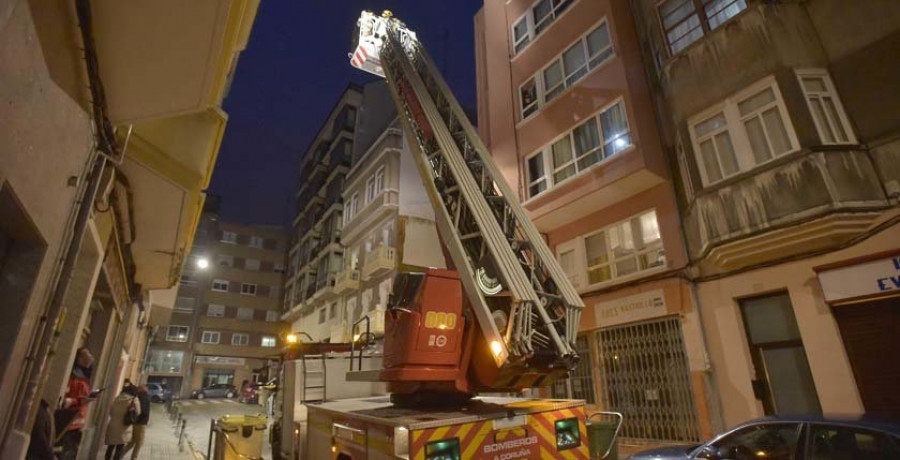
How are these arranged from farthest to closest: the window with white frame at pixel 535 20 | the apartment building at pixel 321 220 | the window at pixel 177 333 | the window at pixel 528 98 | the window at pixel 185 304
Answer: the window at pixel 185 304 → the window at pixel 177 333 → the apartment building at pixel 321 220 → the window at pixel 528 98 → the window with white frame at pixel 535 20

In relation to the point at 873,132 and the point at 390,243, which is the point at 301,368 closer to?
the point at 873,132

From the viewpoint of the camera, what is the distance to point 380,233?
23.9 meters

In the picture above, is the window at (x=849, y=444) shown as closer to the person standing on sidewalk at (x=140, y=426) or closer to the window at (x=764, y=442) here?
the window at (x=764, y=442)

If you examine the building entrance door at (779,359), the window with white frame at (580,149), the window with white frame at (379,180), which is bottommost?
the building entrance door at (779,359)

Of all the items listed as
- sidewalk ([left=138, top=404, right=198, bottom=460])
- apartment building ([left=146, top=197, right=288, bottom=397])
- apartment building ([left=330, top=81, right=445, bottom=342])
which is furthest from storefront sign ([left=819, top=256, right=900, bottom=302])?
apartment building ([left=146, top=197, right=288, bottom=397])

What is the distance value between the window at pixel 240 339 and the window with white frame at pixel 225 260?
28.4ft

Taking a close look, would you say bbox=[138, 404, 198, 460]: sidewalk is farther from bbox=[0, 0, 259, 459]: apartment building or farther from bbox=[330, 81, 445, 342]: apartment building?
bbox=[330, 81, 445, 342]: apartment building

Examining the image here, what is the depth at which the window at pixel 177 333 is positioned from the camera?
153 feet

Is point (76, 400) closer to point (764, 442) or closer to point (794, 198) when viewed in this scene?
point (764, 442)

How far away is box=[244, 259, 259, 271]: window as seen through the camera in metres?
53.5

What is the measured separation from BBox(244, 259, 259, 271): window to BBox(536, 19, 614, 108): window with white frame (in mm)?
48078

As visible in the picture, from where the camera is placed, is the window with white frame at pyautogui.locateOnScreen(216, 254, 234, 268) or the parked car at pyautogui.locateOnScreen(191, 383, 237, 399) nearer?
the parked car at pyautogui.locateOnScreen(191, 383, 237, 399)

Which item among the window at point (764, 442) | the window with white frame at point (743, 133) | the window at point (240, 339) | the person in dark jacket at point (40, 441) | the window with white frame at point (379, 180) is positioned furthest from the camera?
the window at point (240, 339)

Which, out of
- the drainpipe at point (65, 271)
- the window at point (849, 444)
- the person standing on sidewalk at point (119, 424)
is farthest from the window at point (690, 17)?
the person standing on sidewalk at point (119, 424)
